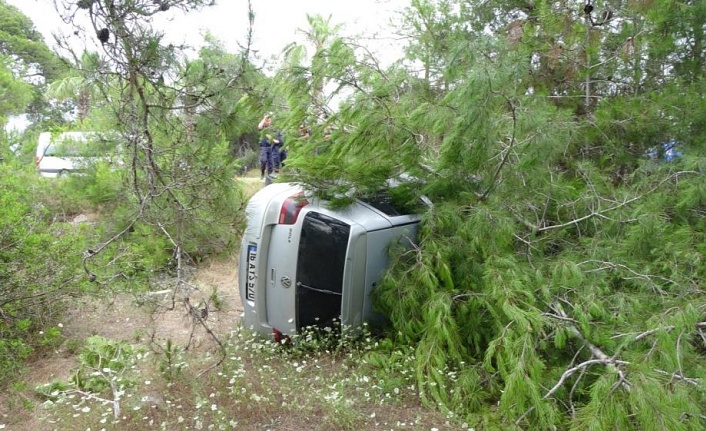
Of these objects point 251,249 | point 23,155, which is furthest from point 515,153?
point 23,155

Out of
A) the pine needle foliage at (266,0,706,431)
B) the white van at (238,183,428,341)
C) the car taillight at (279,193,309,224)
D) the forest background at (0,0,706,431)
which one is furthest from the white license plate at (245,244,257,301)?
the pine needle foliage at (266,0,706,431)

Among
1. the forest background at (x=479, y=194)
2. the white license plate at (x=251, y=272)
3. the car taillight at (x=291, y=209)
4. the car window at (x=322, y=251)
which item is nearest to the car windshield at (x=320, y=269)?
the car window at (x=322, y=251)

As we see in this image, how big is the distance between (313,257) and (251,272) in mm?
716

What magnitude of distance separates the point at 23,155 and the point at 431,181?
6.44 meters

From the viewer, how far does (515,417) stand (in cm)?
329

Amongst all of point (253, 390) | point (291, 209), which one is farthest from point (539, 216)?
point (253, 390)

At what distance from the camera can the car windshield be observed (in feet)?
14.8

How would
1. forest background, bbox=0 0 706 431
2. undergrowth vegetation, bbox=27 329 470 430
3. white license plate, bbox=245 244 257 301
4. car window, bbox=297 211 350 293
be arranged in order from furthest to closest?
white license plate, bbox=245 244 257 301 → car window, bbox=297 211 350 293 → undergrowth vegetation, bbox=27 329 470 430 → forest background, bbox=0 0 706 431

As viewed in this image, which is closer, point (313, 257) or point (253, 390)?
point (253, 390)

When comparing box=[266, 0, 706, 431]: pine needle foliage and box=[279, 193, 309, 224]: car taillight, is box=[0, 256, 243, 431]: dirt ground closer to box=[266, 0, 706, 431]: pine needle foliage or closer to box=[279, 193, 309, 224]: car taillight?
box=[279, 193, 309, 224]: car taillight

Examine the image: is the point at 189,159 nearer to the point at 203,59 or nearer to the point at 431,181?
the point at 203,59

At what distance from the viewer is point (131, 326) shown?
6273 millimetres

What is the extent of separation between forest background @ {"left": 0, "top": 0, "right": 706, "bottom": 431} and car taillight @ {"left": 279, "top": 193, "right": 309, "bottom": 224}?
0.25 m

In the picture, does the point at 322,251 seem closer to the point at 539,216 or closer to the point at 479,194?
the point at 479,194
